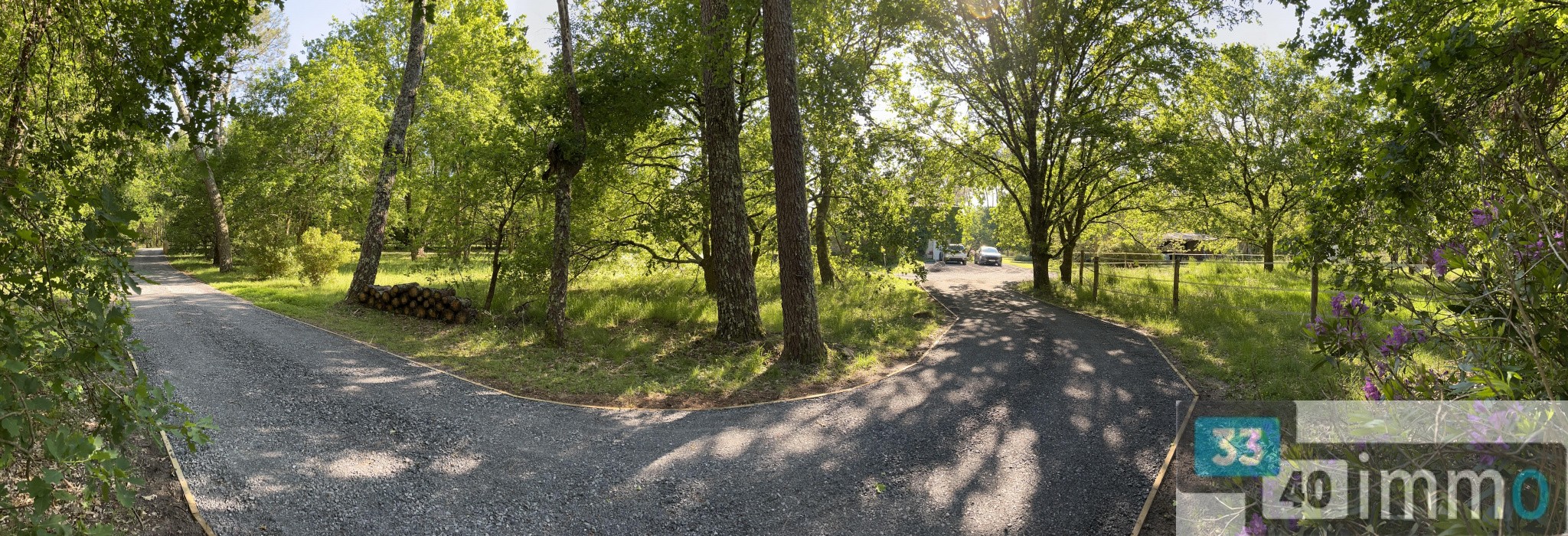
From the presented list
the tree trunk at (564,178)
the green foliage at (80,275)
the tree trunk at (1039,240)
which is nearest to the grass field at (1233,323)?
the tree trunk at (1039,240)

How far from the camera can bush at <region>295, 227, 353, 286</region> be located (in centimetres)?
1623

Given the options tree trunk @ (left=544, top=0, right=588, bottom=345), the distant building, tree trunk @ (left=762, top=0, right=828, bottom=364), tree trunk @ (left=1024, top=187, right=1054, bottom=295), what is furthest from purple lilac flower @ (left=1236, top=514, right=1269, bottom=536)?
the distant building

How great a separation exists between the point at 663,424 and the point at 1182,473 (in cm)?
401

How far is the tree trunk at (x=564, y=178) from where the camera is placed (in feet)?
30.4

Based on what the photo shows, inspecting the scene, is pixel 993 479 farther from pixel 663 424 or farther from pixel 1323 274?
pixel 1323 274

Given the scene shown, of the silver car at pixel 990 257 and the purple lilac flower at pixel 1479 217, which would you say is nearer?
the purple lilac flower at pixel 1479 217

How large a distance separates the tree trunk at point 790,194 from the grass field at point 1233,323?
14.2 ft

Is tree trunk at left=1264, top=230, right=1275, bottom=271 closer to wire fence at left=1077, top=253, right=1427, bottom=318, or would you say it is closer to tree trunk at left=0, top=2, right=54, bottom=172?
wire fence at left=1077, top=253, right=1427, bottom=318

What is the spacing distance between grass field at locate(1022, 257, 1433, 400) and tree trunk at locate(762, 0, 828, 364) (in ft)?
14.2

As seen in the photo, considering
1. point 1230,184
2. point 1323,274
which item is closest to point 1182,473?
point 1323,274

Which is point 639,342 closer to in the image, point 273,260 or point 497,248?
point 497,248

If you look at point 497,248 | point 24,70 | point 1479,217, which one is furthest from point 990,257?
point 24,70

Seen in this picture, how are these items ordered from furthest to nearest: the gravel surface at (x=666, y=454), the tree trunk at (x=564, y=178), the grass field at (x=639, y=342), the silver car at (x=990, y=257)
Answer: the silver car at (x=990, y=257) < the tree trunk at (x=564, y=178) < the grass field at (x=639, y=342) < the gravel surface at (x=666, y=454)

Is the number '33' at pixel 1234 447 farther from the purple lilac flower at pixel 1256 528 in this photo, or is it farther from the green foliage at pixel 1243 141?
the green foliage at pixel 1243 141
